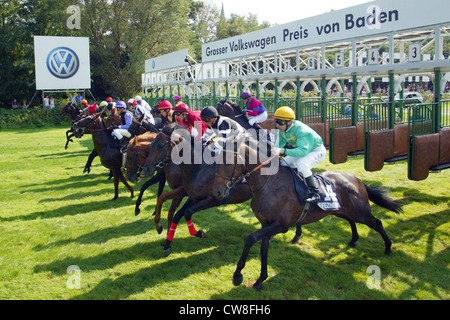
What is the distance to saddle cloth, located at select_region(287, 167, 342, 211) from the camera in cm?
427

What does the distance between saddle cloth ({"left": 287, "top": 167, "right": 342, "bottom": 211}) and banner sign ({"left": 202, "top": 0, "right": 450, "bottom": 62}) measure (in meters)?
3.16

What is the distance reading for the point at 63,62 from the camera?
81.9 ft

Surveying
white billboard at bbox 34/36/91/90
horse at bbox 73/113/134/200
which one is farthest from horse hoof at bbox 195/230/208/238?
white billboard at bbox 34/36/91/90

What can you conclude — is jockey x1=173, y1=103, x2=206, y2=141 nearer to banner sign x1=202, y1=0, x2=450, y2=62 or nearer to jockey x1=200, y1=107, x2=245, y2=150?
jockey x1=200, y1=107, x2=245, y2=150

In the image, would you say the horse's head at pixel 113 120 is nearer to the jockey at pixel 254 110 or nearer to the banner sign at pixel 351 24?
the jockey at pixel 254 110

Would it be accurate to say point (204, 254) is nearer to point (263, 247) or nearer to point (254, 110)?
point (263, 247)

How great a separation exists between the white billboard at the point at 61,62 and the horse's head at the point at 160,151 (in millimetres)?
22201

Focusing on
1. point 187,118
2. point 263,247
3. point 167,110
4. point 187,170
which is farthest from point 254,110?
point 263,247

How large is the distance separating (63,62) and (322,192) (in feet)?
78.9

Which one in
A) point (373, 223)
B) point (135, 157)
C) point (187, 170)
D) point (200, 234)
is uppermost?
point (135, 157)

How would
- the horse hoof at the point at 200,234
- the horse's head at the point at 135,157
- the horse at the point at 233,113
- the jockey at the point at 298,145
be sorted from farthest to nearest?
the horse at the point at 233,113
the horse's head at the point at 135,157
the horse hoof at the point at 200,234
the jockey at the point at 298,145

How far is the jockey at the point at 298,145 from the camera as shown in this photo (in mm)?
4242

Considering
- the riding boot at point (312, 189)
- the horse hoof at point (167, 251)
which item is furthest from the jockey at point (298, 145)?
the horse hoof at point (167, 251)
